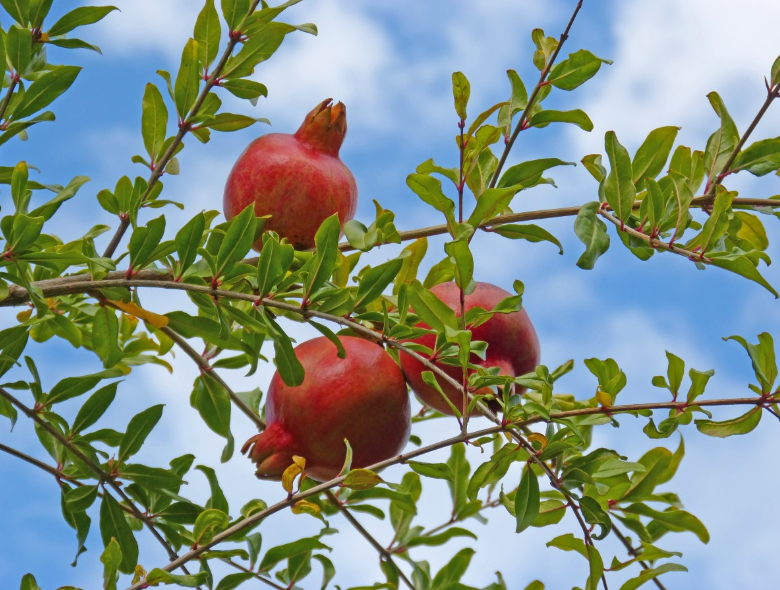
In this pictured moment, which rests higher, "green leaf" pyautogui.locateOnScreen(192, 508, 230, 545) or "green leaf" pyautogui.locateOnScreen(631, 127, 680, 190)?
"green leaf" pyautogui.locateOnScreen(631, 127, 680, 190)

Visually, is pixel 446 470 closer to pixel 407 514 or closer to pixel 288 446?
pixel 288 446

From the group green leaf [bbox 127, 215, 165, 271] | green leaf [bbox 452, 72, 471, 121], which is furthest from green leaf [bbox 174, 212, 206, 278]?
green leaf [bbox 452, 72, 471, 121]

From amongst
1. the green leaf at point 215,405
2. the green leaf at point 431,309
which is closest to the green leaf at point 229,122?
the green leaf at point 215,405

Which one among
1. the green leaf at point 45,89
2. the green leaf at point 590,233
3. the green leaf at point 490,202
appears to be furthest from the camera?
the green leaf at point 45,89

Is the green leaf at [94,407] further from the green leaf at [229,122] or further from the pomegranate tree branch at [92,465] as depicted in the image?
the green leaf at [229,122]

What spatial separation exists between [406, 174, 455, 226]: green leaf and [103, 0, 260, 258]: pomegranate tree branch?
52cm

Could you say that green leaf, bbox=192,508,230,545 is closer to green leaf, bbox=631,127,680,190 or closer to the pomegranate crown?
the pomegranate crown

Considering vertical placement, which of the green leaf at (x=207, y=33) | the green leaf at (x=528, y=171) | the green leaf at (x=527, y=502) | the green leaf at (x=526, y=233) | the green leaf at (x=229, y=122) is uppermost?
the green leaf at (x=207, y=33)

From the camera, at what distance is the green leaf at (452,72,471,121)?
63.4 inches

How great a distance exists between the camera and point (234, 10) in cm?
174

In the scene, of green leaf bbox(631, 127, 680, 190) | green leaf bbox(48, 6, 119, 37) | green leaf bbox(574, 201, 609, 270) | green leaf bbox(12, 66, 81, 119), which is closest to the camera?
green leaf bbox(574, 201, 609, 270)

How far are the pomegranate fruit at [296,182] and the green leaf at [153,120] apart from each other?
0.18m

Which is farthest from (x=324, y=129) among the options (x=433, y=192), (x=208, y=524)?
(x=208, y=524)

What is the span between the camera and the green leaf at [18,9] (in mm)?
1842
